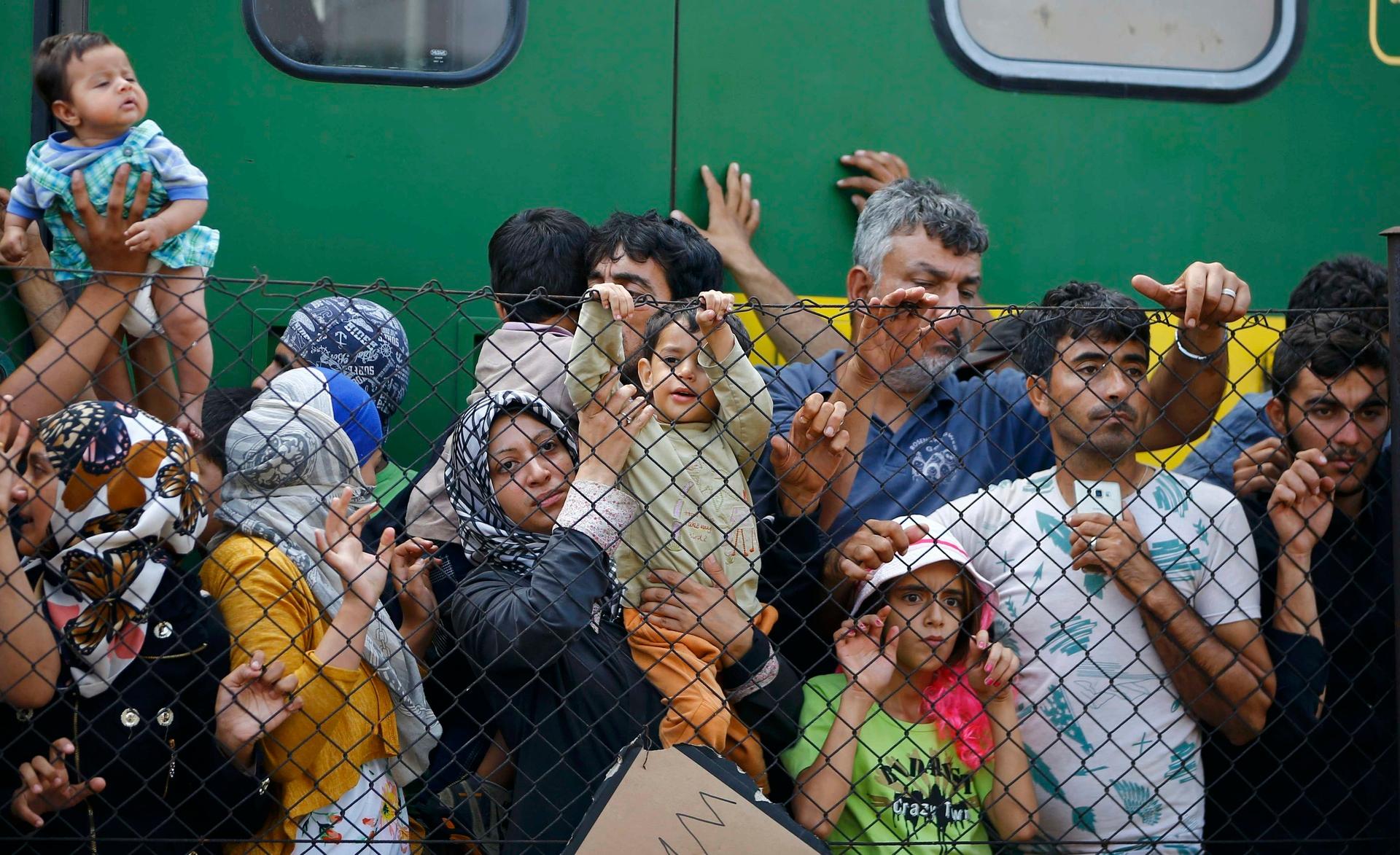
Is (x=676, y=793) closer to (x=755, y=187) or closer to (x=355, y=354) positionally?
(x=355, y=354)

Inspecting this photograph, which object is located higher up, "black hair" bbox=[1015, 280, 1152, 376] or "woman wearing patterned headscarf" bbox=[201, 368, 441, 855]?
"black hair" bbox=[1015, 280, 1152, 376]

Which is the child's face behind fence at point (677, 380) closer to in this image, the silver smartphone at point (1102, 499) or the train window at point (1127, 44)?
the silver smartphone at point (1102, 499)

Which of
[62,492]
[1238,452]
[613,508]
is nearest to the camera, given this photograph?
[62,492]

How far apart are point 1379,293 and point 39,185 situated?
2.94m

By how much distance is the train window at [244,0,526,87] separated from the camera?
10.5 feet

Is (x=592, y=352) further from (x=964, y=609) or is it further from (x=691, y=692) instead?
(x=964, y=609)

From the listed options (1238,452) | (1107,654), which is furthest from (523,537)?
(1238,452)

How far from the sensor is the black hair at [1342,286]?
122 inches

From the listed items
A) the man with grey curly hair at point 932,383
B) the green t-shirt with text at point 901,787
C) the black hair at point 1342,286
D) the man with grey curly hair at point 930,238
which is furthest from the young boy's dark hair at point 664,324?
the black hair at point 1342,286

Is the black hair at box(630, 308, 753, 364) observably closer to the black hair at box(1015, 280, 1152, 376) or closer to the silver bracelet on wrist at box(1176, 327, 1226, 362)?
the black hair at box(1015, 280, 1152, 376)

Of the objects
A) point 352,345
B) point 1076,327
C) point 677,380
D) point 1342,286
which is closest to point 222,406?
point 352,345

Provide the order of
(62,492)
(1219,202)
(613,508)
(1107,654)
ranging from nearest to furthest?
1. (62,492)
2. (613,508)
3. (1107,654)
4. (1219,202)

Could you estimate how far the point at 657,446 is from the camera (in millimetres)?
2633

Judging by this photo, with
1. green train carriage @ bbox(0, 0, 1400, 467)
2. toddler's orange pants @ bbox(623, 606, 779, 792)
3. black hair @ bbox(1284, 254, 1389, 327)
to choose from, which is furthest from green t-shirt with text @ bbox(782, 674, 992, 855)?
black hair @ bbox(1284, 254, 1389, 327)
